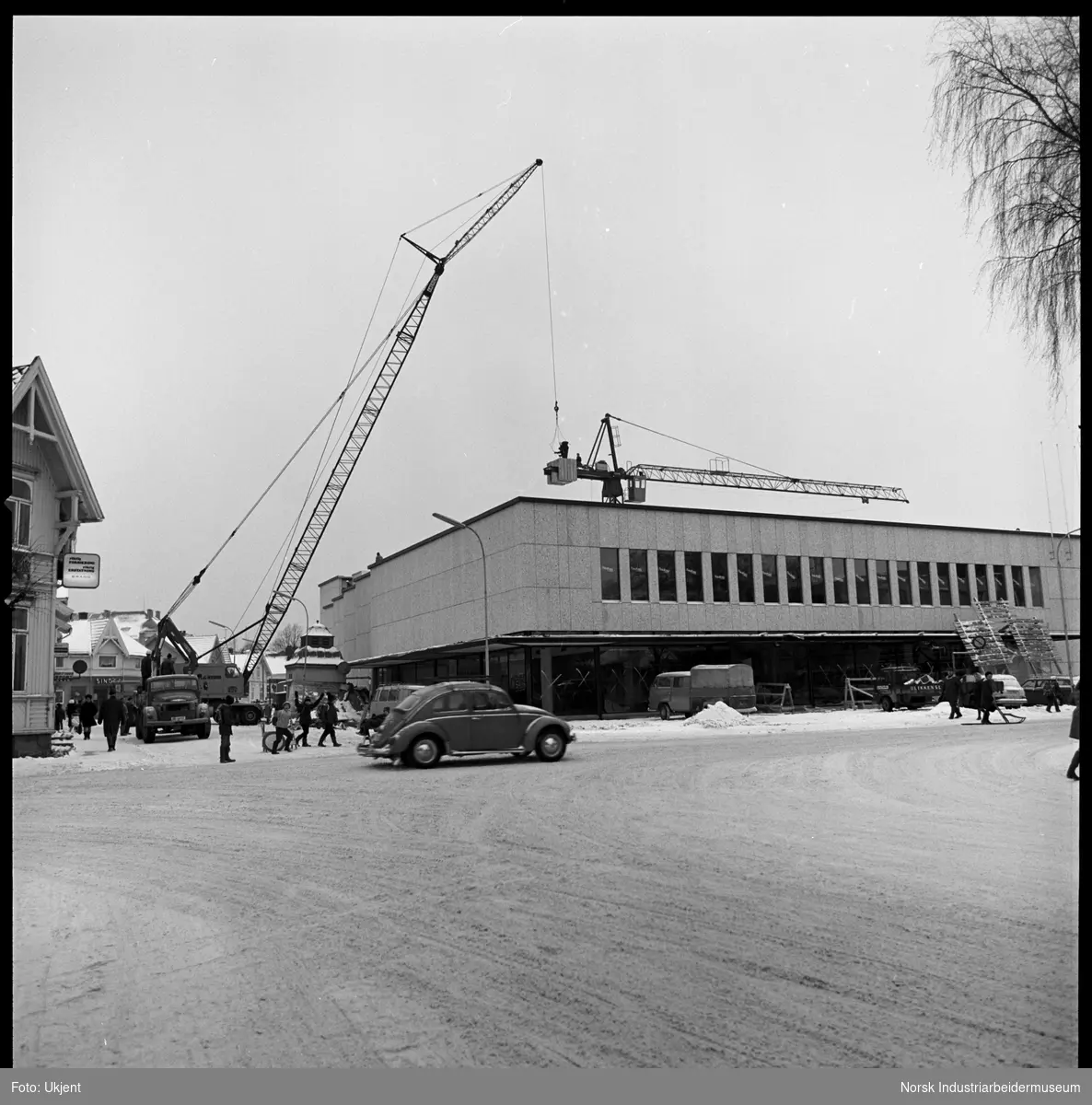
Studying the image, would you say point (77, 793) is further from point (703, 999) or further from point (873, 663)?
point (873, 663)

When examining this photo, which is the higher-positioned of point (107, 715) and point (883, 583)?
point (883, 583)

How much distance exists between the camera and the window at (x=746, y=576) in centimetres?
5012

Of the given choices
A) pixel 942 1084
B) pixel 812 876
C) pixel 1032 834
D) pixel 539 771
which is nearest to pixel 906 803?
pixel 1032 834

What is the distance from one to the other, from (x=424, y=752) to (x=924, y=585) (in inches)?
1631

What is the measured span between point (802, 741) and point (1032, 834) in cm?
1540

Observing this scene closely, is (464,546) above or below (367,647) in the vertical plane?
above

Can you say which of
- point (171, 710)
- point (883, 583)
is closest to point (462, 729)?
point (171, 710)

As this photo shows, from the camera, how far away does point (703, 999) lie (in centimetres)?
517

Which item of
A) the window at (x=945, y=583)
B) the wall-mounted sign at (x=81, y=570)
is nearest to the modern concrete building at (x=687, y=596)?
the window at (x=945, y=583)

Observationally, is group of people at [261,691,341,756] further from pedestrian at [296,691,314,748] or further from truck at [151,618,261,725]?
truck at [151,618,261,725]

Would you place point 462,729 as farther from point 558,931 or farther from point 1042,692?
point 1042,692

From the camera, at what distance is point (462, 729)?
66.0 feet

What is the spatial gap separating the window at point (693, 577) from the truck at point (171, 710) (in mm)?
23607

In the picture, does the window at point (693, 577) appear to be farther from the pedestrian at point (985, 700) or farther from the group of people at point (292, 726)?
the group of people at point (292, 726)
